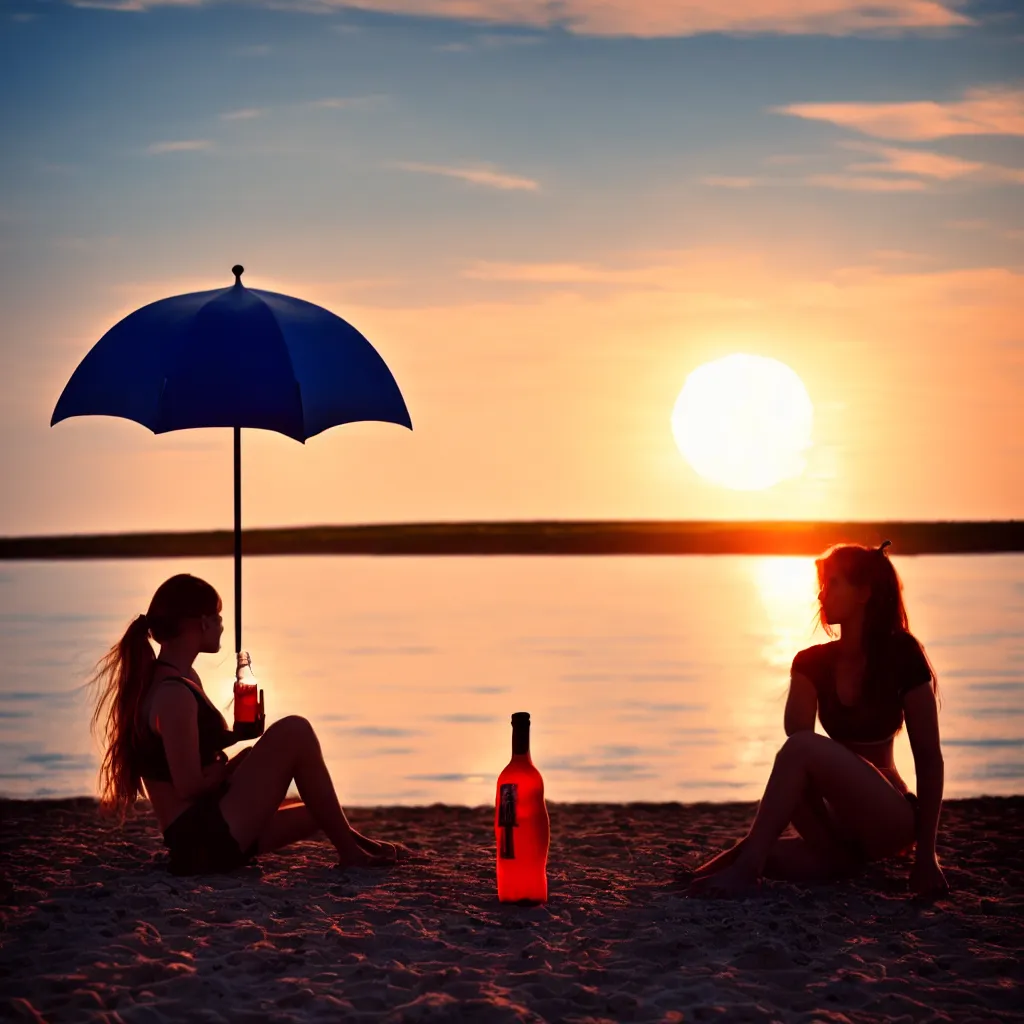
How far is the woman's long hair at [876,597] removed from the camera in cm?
535

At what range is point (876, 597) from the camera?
17.6ft

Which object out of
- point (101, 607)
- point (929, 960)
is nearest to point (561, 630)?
point (101, 607)

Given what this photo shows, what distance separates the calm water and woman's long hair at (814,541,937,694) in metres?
0.33

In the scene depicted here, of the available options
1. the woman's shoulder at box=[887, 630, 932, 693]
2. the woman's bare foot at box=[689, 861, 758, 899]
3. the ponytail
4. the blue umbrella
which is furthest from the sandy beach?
the blue umbrella

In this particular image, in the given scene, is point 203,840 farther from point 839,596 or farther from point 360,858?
point 839,596

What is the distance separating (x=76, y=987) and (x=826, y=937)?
2.31 m

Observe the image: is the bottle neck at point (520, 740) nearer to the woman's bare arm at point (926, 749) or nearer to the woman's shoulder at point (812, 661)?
the woman's shoulder at point (812, 661)

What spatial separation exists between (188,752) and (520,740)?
1254mm

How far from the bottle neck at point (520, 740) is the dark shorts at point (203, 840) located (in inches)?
49.0

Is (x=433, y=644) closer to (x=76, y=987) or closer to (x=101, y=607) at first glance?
(x=101, y=607)

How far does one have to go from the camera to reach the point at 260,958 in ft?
14.6

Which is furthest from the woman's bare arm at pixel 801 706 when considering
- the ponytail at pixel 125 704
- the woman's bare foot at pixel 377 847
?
the ponytail at pixel 125 704

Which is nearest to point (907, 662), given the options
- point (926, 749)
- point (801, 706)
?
point (926, 749)

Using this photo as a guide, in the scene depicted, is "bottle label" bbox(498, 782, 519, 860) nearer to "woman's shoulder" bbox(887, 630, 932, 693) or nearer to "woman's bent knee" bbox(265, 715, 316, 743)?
"woman's bent knee" bbox(265, 715, 316, 743)
